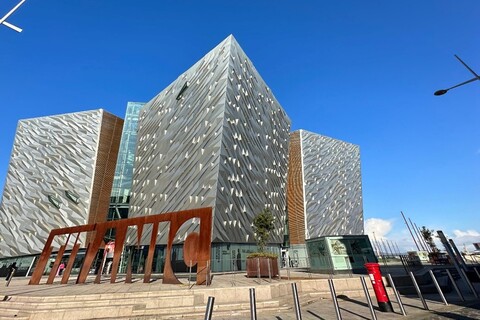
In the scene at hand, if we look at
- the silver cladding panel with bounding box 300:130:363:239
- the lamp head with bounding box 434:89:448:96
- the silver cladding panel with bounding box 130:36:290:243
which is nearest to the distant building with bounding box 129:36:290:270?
the silver cladding panel with bounding box 130:36:290:243

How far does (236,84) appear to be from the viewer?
33.3 meters

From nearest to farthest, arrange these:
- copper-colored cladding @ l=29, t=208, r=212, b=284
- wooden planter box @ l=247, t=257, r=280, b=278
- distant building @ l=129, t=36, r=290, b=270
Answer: copper-colored cladding @ l=29, t=208, r=212, b=284 < wooden planter box @ l=247, t=257, r=280, b=278 < distant building @ l=129, t=36, r=290, b=270

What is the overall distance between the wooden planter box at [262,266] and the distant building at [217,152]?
9788 mm

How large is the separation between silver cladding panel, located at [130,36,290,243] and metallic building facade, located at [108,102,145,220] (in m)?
2.89

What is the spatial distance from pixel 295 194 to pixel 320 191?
229 inches

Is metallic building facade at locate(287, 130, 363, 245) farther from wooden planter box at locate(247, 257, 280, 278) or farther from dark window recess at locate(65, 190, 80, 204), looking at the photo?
dark window recess at locate(65, 190, 80, 204)

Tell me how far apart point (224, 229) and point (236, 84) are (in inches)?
726

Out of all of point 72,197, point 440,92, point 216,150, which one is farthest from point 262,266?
point 72,197

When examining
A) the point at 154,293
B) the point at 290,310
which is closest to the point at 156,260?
the point at 154,293

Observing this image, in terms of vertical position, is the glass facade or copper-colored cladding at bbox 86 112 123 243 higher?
copper-colored cladding at bbox 86 112 123 243

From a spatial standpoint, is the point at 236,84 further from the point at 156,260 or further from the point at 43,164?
the point at 43,164

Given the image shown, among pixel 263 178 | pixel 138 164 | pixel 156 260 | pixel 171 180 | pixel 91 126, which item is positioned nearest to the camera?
pixel 156 260

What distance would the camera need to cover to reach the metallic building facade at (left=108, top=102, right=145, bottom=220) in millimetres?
38781

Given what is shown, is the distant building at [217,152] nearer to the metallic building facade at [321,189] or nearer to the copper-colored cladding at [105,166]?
the copper-colored cladding at [105,166]
